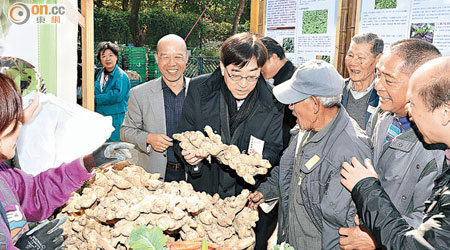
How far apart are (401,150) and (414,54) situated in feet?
1.46

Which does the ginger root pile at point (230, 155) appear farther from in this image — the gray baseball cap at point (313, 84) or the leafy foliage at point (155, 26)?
the leafy foliage at point (155, 26)

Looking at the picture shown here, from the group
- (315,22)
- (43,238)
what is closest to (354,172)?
(43,238)

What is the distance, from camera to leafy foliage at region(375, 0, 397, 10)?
3213 millimetres

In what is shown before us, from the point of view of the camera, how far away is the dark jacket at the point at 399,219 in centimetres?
110

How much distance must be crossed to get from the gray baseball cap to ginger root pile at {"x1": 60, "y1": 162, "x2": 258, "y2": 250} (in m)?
0.52

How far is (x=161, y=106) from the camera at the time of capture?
3094mm

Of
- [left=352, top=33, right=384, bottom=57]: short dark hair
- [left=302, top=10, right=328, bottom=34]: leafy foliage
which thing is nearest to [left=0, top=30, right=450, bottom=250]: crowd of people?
[left=352, top=33, right=384, bottom=57]: short dark hair

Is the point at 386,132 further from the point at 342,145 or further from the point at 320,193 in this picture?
the point at 320,193

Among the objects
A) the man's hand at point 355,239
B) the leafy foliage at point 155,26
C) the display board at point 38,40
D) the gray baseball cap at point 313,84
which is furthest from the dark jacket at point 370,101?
the leafy foliage at point 155,26

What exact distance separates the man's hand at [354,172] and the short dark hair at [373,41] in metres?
1.84

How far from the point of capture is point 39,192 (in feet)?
5.58

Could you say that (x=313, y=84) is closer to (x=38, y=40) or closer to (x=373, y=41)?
(x=373, y=41)

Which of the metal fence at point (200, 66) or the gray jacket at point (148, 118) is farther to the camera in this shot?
the metal fence at point (200, 66)

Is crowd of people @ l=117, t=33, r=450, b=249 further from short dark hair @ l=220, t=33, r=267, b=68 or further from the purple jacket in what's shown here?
the purple jacket
